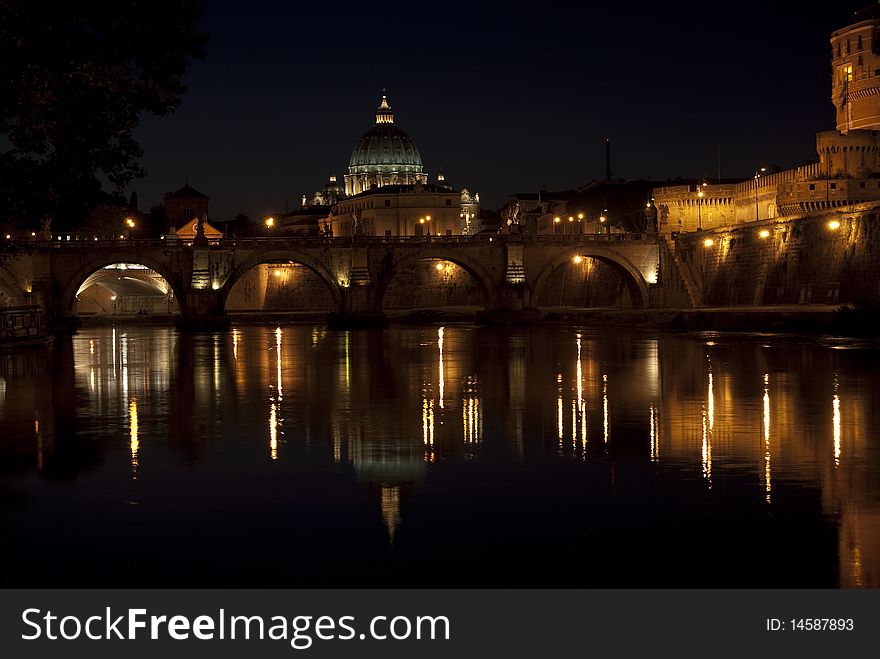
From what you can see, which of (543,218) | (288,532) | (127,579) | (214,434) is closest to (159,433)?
(214,434)

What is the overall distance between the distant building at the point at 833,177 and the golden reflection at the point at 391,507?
181 ft

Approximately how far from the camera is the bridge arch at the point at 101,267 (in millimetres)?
67812

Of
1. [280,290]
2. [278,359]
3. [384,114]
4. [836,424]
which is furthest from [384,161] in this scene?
[836,424]

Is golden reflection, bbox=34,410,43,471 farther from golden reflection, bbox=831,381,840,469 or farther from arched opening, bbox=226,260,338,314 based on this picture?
arched opening, bbox=226,260,338,314

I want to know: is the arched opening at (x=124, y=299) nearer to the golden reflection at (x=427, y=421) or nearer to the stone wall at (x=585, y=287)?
the stone wall at (x=585, y=287)

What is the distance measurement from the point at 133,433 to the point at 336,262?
182ft

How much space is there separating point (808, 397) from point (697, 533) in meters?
11.8

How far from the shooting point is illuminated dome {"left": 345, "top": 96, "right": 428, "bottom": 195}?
538 feet

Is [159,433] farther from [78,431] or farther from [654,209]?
[654,209]

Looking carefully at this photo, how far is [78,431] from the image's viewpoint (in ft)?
58.2

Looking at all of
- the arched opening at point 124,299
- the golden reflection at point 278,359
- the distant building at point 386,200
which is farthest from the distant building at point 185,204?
the golden reflection at point 278,359

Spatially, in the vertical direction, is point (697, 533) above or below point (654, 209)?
below

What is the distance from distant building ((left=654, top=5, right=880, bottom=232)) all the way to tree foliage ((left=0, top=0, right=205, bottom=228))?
47.9 m

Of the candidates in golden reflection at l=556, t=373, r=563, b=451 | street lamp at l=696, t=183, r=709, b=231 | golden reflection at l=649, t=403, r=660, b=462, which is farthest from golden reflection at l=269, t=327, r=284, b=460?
street lamp at l=696, t=183, r=709, b=231
